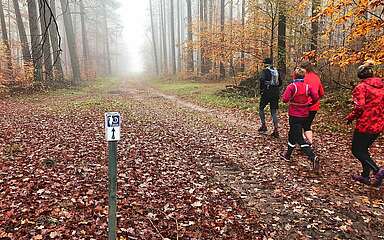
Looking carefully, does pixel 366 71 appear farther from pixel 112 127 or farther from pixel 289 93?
pixel 112 127

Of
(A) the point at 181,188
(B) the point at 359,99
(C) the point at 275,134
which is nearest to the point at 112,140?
(A) the point at 181,188

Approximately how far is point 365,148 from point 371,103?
0.85m

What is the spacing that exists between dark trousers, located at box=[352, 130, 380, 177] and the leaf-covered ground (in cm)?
42

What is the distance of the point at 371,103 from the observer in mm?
5711

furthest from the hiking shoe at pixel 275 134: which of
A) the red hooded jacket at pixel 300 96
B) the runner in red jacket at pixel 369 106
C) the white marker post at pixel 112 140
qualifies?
the white marker post at pixel 112 140

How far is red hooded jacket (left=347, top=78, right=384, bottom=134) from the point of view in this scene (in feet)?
18.6

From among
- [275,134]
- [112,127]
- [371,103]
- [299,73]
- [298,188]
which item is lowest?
[298,188]

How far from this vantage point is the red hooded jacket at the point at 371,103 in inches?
224

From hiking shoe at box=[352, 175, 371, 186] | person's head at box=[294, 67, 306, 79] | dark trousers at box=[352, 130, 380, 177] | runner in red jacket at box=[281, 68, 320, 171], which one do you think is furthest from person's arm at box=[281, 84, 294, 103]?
hiking shoe at box=[352, 175, 371, 186]

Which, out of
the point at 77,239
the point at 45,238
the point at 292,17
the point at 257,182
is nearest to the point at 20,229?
the point at 45,238

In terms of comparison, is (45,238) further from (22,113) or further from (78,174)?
(22,113)

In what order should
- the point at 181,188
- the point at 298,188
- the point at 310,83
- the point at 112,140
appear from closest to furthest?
the point at 112,140, the point at 298,188, the point at 181,188, the point at 310,83

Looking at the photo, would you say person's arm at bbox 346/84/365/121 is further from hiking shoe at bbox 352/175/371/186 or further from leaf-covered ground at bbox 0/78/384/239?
leaf-covered ground at bbox 0/78/384/239

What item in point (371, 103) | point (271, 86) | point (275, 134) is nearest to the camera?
point (371, 103)
